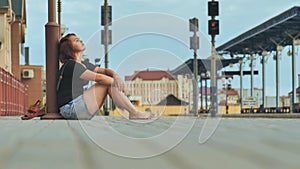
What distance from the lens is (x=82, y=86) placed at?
8219mm

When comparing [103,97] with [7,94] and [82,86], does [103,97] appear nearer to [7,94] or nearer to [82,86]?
[82,86]

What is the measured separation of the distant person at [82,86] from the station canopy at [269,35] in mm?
28418

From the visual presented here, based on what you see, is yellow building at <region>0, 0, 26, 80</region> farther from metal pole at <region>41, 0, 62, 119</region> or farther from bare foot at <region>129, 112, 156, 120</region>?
bare foot at <region>129, 112, 156, 120</region>

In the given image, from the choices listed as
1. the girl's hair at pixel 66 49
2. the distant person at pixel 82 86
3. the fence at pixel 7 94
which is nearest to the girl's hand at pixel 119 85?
the distant person at pixel 82 86

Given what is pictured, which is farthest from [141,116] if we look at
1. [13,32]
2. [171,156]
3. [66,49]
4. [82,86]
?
[13,32]

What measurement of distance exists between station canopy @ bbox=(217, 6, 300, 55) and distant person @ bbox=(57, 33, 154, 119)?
28.4m

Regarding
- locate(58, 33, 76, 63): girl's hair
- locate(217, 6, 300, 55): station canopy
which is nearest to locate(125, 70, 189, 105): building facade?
locate(58, 33, 76, 63): girl's hair

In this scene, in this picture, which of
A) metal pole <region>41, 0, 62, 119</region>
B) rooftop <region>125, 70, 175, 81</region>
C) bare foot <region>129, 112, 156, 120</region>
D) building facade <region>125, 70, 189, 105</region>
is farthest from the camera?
metal pole <region>41, 0, 62, 119</region>

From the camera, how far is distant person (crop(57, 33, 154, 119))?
7.66 metres

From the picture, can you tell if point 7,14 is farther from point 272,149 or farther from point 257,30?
point 272,149

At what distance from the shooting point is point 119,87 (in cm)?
759

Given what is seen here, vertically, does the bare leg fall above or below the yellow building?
below

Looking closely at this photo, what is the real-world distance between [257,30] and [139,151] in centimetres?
4129

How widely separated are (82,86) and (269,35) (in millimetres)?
37364
